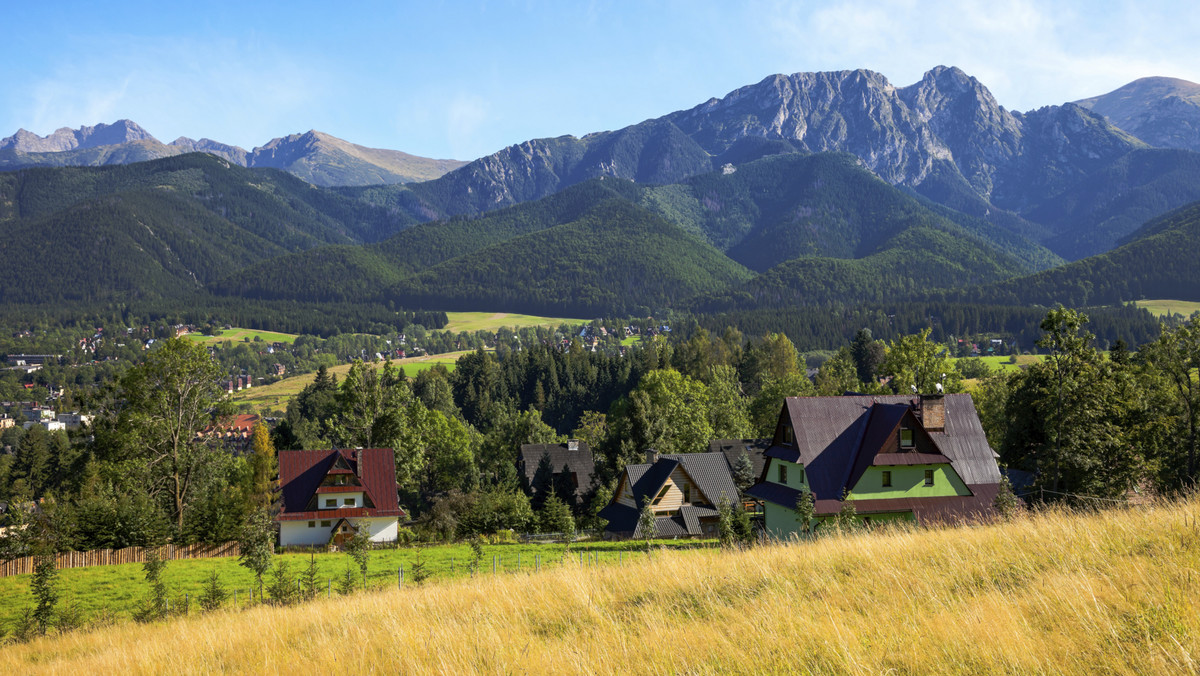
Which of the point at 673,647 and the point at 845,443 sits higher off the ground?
the point at 673,647

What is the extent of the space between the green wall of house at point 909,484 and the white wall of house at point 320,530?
34826 millimetres

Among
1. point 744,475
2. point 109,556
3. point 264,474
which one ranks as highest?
point 109,556

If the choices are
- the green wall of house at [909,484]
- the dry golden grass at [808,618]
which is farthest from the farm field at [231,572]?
the dry golden grass at [808,618]

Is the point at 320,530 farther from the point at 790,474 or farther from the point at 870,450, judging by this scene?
the point at 870,450

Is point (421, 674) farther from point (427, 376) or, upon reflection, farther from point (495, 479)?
point (427, 376)

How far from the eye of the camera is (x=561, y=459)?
251 ft

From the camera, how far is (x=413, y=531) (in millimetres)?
56938

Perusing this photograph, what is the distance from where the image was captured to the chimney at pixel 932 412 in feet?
135

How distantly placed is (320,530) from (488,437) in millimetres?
35111

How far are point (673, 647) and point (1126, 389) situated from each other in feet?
144

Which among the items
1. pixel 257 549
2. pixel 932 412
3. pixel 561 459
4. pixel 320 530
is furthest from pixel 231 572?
pixel 561 459

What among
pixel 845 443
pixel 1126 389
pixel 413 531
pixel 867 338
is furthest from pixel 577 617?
pixel 867 338

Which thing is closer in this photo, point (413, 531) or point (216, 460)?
point (216, 460)

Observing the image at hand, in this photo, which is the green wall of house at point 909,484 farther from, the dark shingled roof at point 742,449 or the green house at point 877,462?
the dark shingled roof at point 742,449
